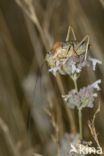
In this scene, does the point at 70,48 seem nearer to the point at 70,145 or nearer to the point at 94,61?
the point at 94,61

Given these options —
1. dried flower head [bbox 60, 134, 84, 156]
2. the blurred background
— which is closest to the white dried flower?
the blurred background

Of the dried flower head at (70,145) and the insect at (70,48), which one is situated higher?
the insect at (70,48)

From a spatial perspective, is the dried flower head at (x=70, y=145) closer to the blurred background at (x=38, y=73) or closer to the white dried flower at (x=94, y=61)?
the blurred background at (x=38, y=73)

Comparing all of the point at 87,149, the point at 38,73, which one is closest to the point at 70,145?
the point at 87,149

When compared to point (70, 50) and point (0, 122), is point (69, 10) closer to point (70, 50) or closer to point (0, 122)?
point (70, 50)

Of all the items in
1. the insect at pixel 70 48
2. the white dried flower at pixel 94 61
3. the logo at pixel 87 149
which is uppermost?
the insect at pixel 70 48

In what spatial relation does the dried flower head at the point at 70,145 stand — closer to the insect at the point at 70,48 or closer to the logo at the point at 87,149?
the logo at the point at 87,149

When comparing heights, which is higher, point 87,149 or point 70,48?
point 70,48

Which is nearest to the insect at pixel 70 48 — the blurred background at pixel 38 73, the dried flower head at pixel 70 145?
the blurred background at pixel 38 73
